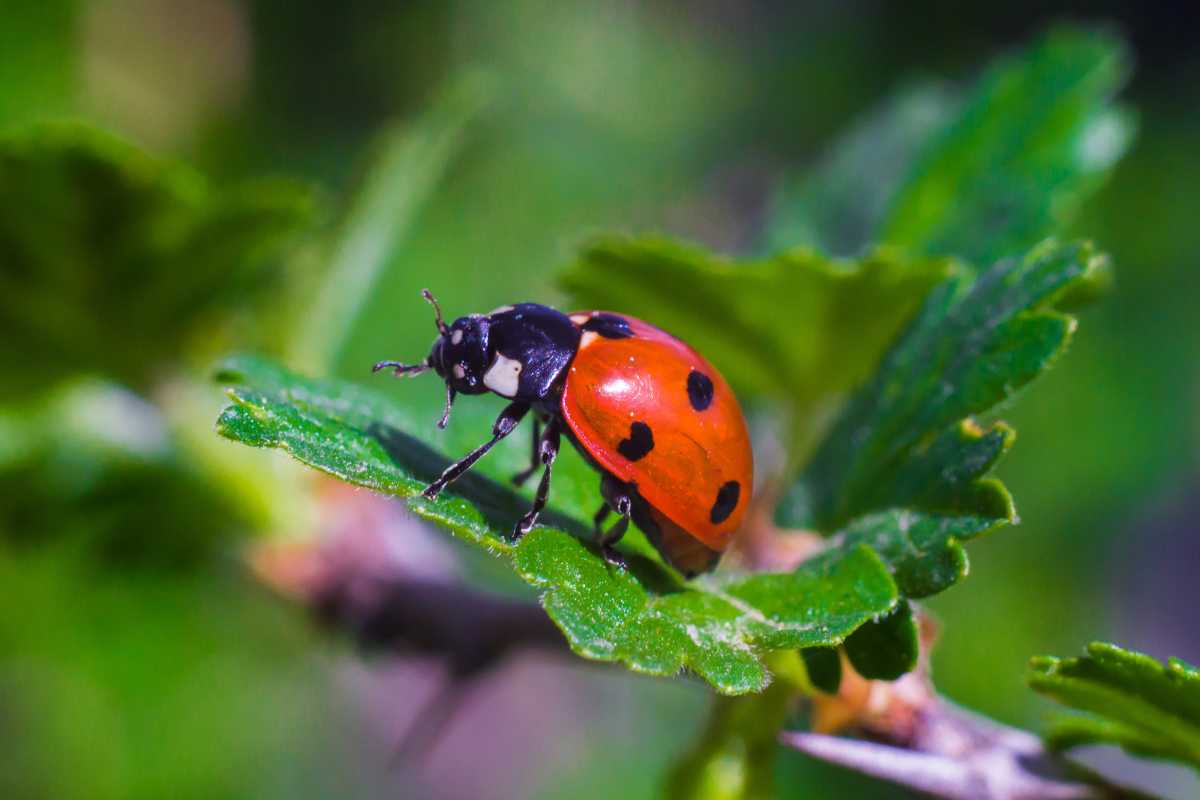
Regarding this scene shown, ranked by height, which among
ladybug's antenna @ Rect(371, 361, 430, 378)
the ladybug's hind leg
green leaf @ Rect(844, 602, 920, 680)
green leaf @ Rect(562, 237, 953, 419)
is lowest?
green leaf @ Rect(844, 602, 920, 680)

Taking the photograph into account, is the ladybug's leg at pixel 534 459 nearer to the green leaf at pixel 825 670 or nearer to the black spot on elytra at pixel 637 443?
the black spot on elytra at pixel 637 443

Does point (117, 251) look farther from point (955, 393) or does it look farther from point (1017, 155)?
point (1017, 155)

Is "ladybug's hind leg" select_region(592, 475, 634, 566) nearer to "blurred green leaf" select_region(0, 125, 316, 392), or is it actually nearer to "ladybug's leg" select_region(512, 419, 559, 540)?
"ladybug's leg" select_region(512, 419, 559, 540)

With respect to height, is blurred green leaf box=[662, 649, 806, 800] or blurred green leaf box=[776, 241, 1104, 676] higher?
blurred green leaf box=[776, 241, 1104, 676]

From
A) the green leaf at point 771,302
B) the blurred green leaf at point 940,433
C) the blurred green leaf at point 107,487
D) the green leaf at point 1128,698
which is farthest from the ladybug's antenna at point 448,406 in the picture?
the green leaf at point 1128,698

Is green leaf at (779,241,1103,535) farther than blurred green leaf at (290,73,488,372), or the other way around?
blurred green leaf at (290,73,488,372)

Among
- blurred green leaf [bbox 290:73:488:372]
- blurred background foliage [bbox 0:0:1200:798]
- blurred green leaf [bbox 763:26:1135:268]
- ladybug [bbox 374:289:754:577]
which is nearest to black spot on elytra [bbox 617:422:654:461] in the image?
ladybug [bbox 374:289:754:577]

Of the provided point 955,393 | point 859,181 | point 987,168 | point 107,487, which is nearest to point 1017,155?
point 987,168

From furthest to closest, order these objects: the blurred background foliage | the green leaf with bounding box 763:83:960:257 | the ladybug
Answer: the green leaf with bounding box 763:83:960:257 → the blurred background foliage → the ladybug

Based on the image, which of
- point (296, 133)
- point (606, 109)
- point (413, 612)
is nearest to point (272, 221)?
point (413, 612)
